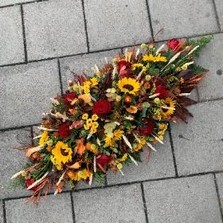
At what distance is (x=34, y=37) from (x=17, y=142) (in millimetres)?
628

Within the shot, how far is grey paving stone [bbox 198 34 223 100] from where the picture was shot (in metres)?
2.73

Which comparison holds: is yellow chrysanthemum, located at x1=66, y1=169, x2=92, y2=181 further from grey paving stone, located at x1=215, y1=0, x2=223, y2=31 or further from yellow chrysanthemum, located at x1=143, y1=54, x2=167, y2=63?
grey paving stone, located at x1=215, y1=0, x2=223, y2=31

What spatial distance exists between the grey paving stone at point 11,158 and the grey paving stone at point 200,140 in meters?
0.85

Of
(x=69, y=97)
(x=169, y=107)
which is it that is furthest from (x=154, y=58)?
(x=69, y=97)

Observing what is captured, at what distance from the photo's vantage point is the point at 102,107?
96.7 inches

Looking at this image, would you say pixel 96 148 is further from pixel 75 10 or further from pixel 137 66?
pixel 75 10

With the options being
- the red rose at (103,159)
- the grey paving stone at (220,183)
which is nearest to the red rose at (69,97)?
the red rose at (103,159)

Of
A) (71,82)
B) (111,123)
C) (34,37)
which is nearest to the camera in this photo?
(111,123)

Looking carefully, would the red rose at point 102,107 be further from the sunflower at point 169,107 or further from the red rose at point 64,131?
the sunflower at point 169,107

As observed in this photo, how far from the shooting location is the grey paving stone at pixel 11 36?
2.87m

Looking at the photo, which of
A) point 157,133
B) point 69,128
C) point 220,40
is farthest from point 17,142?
point 220,40

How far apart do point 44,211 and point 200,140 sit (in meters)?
0.95

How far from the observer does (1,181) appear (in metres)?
2.76

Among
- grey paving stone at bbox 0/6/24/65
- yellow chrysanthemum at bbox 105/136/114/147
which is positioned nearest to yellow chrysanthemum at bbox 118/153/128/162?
yellow chrysanthemum at bbox 105/136/114/147
